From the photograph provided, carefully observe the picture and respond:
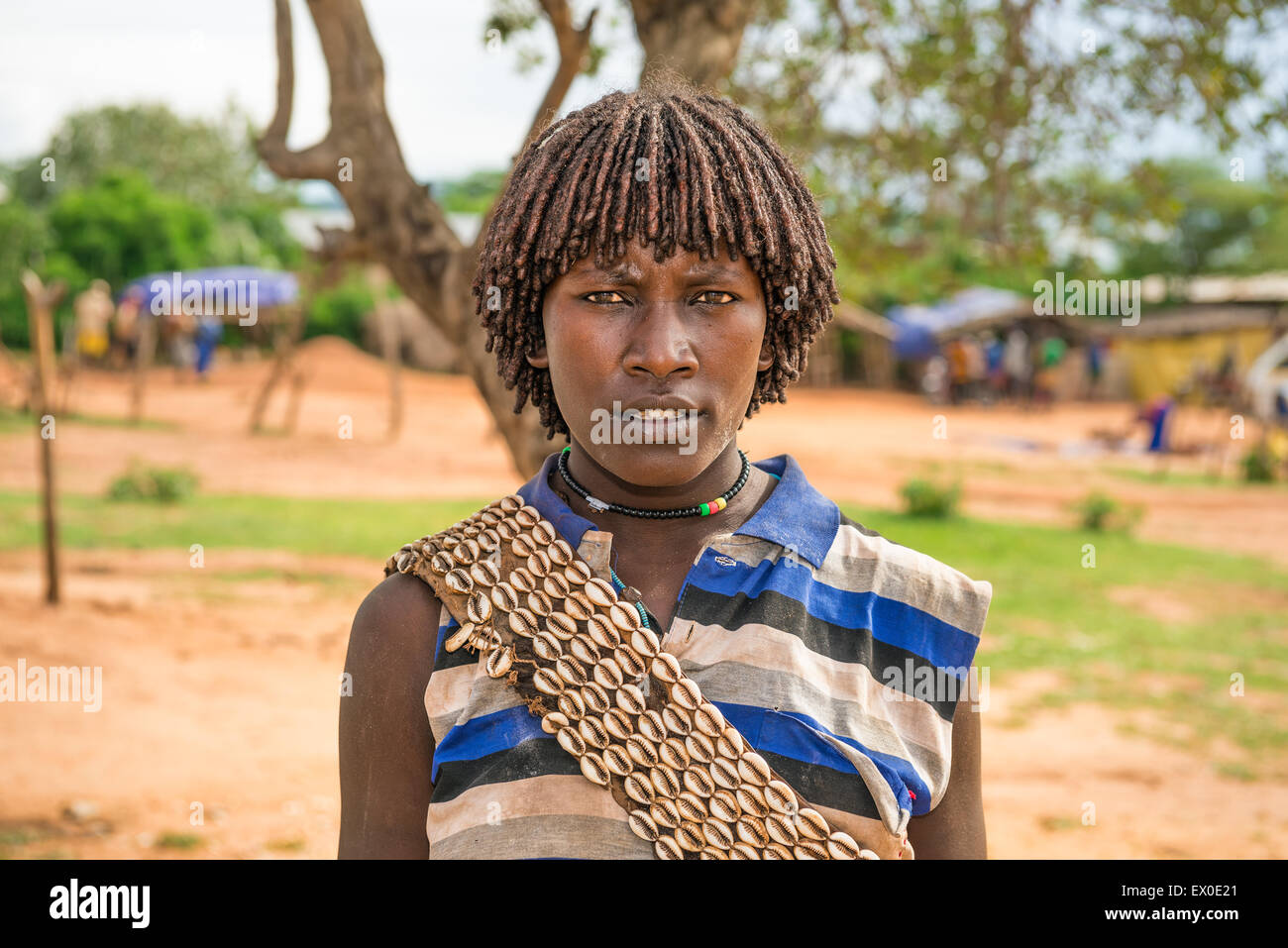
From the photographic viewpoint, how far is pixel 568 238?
5.27 ft

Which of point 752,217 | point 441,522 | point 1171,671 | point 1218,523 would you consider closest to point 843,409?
point 1218,523

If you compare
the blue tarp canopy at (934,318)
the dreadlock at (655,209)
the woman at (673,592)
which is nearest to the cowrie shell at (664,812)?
the woman at (673,592)

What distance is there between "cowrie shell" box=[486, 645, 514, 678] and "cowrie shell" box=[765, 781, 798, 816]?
36 centimetres

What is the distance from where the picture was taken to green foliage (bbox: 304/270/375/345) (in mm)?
31625

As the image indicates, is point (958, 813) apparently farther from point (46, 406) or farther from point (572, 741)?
point (46, 406)

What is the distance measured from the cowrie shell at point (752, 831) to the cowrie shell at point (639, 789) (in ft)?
0.37

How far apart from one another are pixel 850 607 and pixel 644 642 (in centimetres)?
29

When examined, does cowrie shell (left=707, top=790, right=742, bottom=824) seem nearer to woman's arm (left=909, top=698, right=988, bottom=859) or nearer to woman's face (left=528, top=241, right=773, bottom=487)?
woman's arm (left=909, top=698, right=988, bottom=859)

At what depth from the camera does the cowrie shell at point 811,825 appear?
1.52m

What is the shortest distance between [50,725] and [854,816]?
6.14 metres

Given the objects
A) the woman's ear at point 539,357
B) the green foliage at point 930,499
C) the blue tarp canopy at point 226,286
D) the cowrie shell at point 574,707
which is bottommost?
the green foliage at point 930,499

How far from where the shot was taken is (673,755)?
153 cm

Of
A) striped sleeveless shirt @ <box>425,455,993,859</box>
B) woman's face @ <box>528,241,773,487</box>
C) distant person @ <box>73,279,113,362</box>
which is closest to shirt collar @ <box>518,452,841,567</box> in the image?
striped sleeveless shirt @ <box>425,455,993,859</box>

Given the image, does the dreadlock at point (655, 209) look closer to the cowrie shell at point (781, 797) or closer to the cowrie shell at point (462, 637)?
the cowrie shell at point (462, 637)
